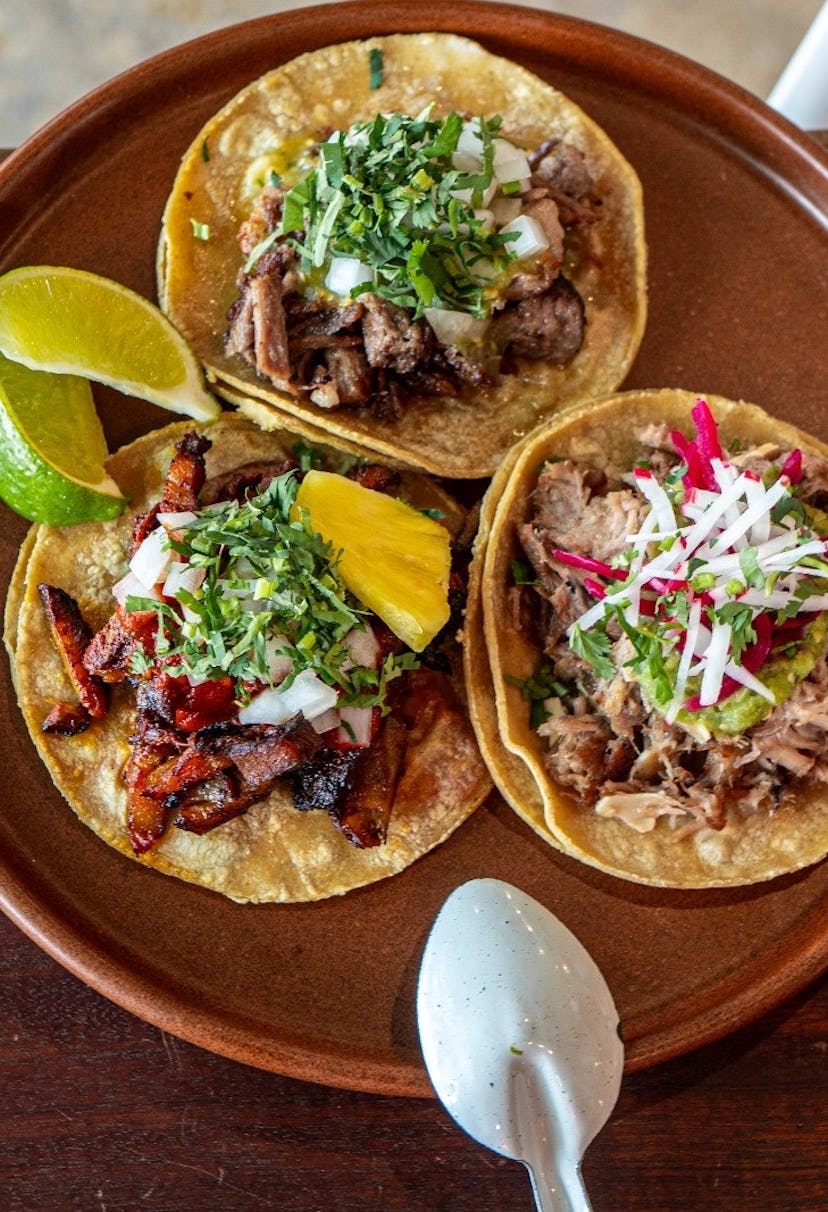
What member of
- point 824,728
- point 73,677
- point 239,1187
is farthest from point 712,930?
point 73,677

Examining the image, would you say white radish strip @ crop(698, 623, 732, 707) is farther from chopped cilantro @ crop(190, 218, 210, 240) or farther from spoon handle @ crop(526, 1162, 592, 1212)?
chopped cilantro @ crop(190, 218, 210, 240)

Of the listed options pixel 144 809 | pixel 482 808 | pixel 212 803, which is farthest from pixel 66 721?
pixel 482 808

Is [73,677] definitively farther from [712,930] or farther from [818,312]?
[818,312]

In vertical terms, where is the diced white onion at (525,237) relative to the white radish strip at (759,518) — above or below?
above

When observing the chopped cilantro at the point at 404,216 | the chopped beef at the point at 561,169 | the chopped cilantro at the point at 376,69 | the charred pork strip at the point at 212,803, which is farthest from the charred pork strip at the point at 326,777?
the chopped cilantro at the point at 376,69

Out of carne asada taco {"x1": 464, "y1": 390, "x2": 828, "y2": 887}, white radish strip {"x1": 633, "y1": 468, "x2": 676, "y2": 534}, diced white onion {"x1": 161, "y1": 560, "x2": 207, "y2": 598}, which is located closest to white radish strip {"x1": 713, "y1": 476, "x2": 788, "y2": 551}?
carne asada taco {"x1": 464, "y1": 390, "x2": 828, "y2": 887}

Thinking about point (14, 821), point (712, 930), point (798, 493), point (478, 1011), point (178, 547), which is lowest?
point (14, 821)

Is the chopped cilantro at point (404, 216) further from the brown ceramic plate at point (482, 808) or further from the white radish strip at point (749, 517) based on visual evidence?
the white radish strip at point (749, 517)
